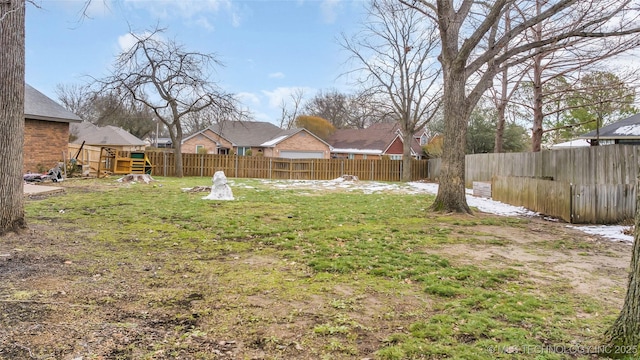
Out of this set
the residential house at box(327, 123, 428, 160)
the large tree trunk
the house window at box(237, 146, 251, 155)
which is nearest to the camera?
the large tree trunk

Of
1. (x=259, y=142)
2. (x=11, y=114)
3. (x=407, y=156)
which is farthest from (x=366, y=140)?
(x=11, y=114)

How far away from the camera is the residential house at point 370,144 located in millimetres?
37031

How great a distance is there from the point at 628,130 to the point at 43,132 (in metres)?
23.7

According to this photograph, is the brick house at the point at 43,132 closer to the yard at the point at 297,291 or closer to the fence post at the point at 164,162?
the fence post at the point at 164,162

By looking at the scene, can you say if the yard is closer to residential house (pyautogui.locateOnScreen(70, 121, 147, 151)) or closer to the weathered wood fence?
the weathered wood fence

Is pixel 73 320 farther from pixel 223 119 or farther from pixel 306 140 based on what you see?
pixel 306 140

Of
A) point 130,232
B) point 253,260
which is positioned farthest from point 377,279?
point 130,232

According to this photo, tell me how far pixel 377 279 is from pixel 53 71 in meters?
19.9

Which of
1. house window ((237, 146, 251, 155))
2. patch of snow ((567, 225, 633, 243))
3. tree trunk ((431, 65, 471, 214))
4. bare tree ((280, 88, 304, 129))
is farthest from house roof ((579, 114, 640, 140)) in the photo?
bare tree ((280, 88, 304, 129))

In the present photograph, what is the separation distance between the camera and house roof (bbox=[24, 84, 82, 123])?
616 inches

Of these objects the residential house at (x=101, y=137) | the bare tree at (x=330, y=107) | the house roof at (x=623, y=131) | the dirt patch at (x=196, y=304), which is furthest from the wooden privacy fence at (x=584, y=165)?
the bare tree at (x=330, y=107)

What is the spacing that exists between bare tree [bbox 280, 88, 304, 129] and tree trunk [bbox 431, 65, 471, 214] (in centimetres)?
4299

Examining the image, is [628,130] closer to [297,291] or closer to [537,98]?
[537,98]

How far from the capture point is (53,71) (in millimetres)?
17594
